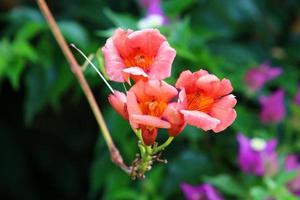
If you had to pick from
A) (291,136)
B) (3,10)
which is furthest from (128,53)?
(3,10)

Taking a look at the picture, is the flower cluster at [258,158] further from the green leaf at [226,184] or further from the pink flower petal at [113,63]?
the pink flower petal at [113,63]

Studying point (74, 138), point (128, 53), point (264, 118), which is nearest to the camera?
point (128, 53)

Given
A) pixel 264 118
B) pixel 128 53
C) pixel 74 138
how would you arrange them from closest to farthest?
pixel 128 53
pixel 264 118
pixel 74 138

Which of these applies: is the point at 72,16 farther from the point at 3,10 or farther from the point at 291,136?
the point at 291,136

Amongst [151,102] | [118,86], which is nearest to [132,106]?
[151,102]

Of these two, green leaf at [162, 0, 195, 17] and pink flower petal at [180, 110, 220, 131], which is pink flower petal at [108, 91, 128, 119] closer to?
pink flower petal at [180, 110, 220, 131]

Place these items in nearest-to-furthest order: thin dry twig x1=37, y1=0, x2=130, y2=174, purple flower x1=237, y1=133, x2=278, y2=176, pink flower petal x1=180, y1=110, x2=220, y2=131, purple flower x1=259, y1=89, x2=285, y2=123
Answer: pink flower petal x1=180, y1=110, x2=220, y2=131
thin dry twig x1=37, y1=0, x2=130, y2=174
purple flower x1=237, y1=133, x2=278, y2=176
purple flower x1=259, y1=89, x2=285, y2=123

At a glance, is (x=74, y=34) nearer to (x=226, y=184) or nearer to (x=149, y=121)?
(x=226, y=184)

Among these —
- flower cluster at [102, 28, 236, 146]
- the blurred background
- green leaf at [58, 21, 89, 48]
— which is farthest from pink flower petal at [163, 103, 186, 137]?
green leaf at [58, 21, 89, 48]
